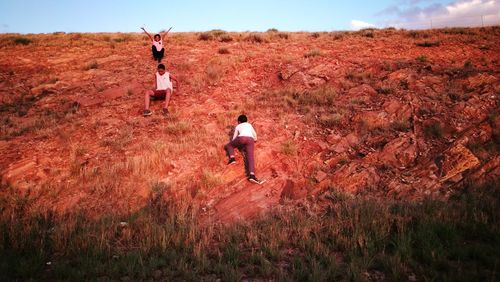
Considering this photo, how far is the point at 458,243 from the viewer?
450 cm

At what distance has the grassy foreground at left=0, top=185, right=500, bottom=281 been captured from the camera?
13.8 feet

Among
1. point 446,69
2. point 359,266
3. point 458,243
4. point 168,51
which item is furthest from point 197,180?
point 168,51

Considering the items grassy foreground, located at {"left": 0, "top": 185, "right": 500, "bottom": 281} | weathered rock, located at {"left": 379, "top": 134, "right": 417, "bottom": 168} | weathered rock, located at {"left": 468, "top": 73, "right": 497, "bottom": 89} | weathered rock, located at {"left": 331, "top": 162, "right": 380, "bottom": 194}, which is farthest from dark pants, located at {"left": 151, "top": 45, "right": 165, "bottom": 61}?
weathered rock, located at {"left": 468, "top": 73, "right": 497, "bottom": 89}

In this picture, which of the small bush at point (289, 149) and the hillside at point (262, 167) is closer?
the hillside at point (262, 167)

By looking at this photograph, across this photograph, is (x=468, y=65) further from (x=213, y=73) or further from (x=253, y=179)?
(x=253, y=179)

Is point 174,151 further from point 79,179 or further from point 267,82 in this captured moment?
point 267,82

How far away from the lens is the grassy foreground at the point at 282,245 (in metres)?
4.20

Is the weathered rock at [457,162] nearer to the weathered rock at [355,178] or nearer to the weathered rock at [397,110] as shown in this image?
the weathered rock at [355,178]

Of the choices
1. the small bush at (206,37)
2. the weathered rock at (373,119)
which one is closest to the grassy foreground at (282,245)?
the weathered rock at (373,119)

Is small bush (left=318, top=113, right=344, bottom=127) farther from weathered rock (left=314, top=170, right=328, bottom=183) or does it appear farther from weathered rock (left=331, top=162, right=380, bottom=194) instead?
weathered rock (left=314, top=170, right=328, bottom=183)

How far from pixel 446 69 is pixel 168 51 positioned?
13.1 m

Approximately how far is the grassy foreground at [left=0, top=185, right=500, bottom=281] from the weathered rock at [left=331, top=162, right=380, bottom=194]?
957 millimetres

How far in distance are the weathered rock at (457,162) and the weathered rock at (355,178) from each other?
1.42 meters

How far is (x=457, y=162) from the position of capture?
22.8ft
